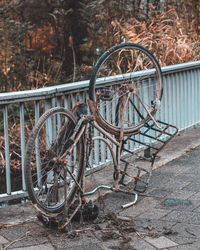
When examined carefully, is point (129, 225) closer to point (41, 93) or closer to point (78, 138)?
point (78, 138)

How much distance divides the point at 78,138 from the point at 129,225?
756 mm

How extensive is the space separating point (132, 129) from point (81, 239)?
1.51 m

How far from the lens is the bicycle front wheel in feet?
16.3

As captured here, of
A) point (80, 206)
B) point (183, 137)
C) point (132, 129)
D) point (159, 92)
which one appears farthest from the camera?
point (183, 137)

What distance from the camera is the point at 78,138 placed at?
4352mm

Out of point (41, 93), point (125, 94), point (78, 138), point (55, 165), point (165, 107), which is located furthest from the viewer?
point (165, 107)

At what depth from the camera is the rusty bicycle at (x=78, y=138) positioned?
4254 millimetres

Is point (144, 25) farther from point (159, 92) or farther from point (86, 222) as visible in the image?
point (86, 222)

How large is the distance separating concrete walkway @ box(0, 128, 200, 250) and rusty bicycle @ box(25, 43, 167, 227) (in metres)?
0.15

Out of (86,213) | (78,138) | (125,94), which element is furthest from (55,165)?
(125,94)

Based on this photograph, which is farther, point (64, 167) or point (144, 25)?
point (144, 25)

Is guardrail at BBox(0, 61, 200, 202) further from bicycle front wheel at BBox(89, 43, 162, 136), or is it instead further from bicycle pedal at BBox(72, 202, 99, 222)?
bicycle pedal at BBox(72, 202, 99, 222)

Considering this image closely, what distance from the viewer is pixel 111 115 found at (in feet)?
19.2

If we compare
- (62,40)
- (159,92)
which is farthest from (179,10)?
(159,92)
